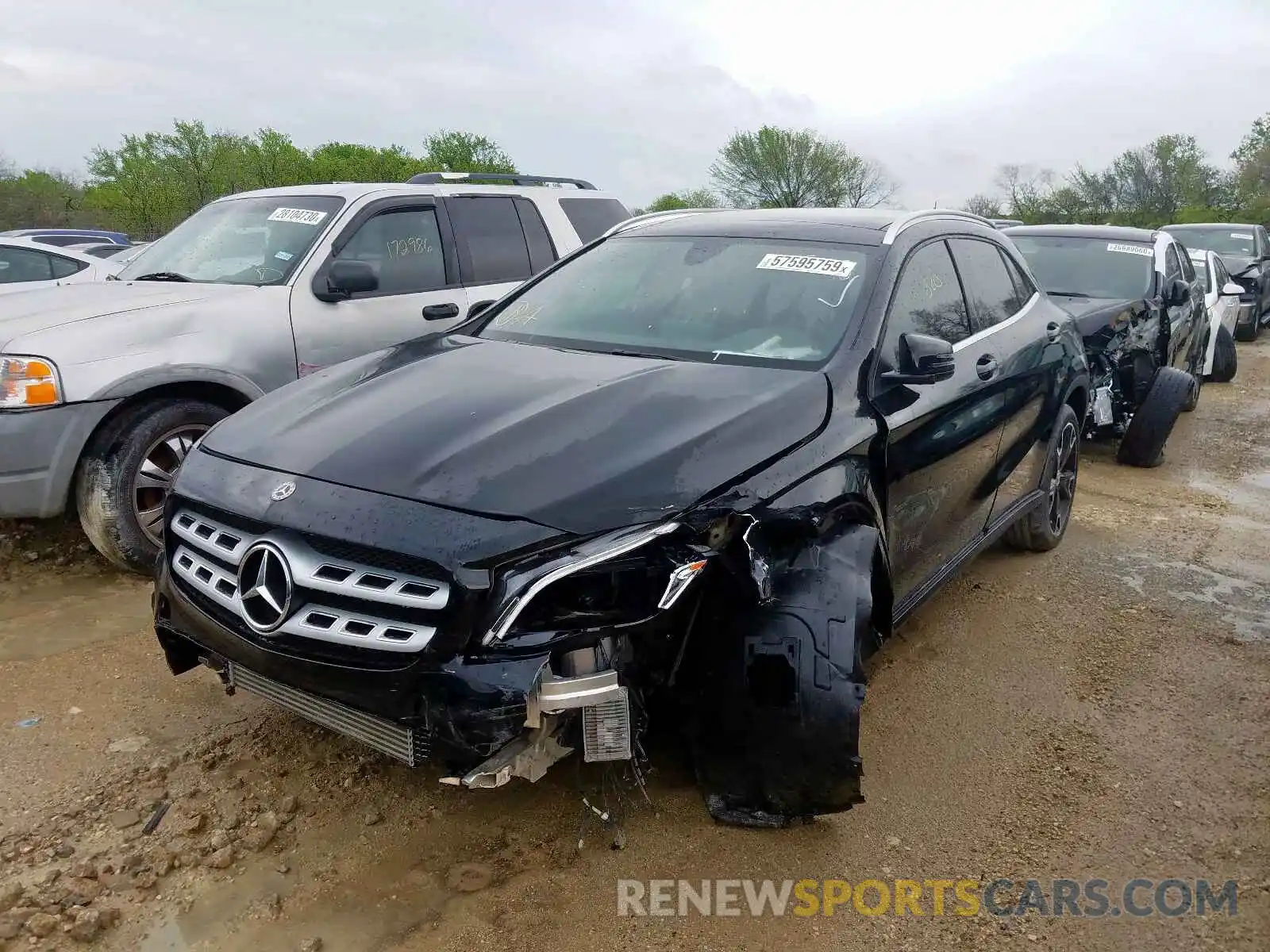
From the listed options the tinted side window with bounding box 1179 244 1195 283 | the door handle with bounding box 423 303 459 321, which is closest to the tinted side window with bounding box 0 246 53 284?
the door handle with bounding box 423 303 459 321

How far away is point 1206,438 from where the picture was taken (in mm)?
8922

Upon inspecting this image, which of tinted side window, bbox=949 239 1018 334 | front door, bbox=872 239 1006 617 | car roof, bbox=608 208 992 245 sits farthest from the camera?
tinted side window, bbox=949 239 1018 334

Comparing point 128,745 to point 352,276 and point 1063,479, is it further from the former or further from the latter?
point 1063,479

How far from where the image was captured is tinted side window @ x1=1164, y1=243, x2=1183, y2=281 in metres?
8.38

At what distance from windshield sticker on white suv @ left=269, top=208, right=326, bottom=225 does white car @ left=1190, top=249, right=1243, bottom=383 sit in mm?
9352

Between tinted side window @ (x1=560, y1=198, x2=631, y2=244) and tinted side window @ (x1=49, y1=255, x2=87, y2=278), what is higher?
tinted side window @ (x1=560, y1=198, x2=631, y2=244)

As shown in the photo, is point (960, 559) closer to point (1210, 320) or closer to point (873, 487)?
point (873, 487)

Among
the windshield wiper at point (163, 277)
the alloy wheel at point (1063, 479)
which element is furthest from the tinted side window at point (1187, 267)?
the windshield wiper at point (163, 277)

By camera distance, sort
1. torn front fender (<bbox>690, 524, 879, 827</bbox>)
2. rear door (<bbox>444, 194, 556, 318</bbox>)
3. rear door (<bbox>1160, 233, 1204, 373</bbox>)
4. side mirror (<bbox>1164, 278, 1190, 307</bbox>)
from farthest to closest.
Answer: rear door (<bbox>1160, 233, 1204, 373</bbox>)
side mirror (<bbox>1164, 278, 1190, 307</bbox>)
rear door (<bbox>444, 194, 556, 318</bbox>)
torn front fender (<bbox>690, 524, 879, 827</bbox>)

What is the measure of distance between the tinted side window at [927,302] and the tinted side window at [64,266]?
27.6 feet

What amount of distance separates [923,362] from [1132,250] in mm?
6372

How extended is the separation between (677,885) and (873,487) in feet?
4.47

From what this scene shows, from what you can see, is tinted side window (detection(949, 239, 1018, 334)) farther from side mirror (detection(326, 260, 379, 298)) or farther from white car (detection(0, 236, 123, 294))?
white car (detection(0, 236, 123, 294))

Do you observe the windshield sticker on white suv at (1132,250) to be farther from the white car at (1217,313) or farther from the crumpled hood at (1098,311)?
the white car at (1217,313)
